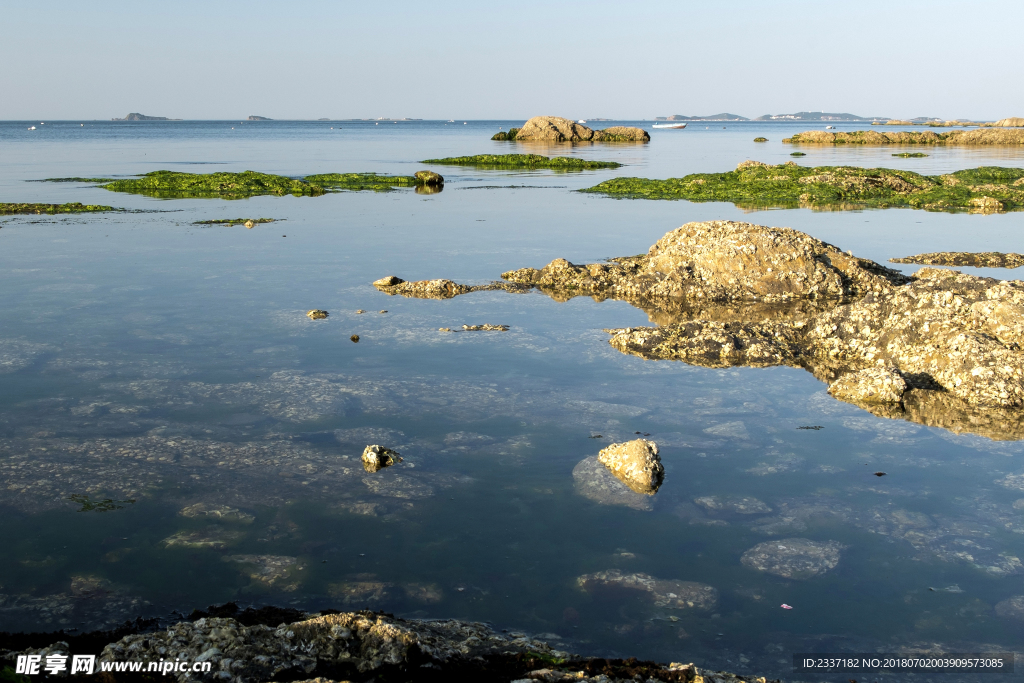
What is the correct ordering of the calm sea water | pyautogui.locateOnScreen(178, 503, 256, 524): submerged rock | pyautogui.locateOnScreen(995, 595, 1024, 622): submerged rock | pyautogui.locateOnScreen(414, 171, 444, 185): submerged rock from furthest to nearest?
pyautogui.locateOnScreen(414, 171, 444, 185): submerged rock
pyautogui.locateOnScreen(178, 503, 256, 524): submerged rock
the calm sea water
pyautogui.locateOnScreen(995, 595, 1024, 622): submerged rock

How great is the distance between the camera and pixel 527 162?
6097 cm

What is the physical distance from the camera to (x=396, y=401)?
9.77m

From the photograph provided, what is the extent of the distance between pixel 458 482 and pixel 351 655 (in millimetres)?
2921

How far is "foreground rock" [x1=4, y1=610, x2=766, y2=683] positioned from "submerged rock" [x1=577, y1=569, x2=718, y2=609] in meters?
0.90

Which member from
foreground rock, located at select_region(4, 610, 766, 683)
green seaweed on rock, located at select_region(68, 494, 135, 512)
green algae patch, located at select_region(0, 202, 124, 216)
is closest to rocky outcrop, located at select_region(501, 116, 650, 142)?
green algae patch, located at select_region(0, 202, 124, 216)

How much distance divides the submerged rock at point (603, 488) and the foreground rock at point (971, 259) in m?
14.3

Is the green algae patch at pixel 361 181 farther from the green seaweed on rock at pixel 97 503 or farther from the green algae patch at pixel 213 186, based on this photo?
the green seaweed on rock at pixel 97 503

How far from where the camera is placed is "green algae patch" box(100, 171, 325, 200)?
3700 cm

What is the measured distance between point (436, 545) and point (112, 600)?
8.15 ft

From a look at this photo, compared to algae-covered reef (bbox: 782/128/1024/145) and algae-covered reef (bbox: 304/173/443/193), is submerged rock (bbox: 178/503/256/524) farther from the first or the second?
algae-covered reef (bbox: 782/128/1024/145)

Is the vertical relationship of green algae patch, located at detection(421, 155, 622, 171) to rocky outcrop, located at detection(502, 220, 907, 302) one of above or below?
above

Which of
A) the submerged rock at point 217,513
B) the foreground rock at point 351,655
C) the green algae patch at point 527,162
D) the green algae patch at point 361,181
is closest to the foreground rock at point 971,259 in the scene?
the foreground rock at point 351,655

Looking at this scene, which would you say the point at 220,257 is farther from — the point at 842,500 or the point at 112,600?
the point at 842,500

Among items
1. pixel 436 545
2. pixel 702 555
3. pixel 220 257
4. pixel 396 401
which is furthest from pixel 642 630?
pixel 220 257
